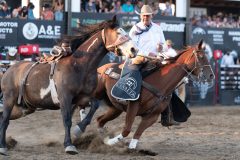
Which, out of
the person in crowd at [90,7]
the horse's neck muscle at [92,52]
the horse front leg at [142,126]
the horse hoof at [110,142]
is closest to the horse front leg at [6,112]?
the horse's neck muscle at [92,52]

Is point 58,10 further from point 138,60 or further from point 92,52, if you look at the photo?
point 92,52

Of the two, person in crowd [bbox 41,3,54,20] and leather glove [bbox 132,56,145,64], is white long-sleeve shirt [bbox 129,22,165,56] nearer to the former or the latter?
leather glove [bbox 132,56,145,64]

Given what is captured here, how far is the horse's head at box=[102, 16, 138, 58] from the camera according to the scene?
812cm

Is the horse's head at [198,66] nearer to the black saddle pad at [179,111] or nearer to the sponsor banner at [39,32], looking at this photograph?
the black saddle pad at [179,111]

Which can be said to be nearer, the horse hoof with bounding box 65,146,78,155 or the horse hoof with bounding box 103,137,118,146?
the horse hoof with bounding box 65,146,78,155

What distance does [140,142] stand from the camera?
10.2 meters

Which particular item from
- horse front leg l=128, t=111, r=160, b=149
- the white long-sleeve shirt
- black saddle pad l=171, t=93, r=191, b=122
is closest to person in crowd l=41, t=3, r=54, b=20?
black saddle pad l=171, t=93, r=191, b=122

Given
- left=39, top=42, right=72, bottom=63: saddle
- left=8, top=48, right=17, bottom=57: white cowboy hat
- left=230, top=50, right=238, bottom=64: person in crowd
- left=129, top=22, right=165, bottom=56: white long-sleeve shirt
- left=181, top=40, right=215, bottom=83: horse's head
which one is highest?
left=129, top=22, right=165, bottom=56: white long-sleeve shirt

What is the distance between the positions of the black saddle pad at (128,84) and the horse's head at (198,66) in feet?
2.72

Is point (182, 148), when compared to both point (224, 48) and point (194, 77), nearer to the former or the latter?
point (194, 77)

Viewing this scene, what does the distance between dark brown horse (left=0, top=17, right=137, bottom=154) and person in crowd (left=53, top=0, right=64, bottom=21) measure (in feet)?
30.5

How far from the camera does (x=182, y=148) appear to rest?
9625 mm

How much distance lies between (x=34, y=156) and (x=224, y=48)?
13.7 m

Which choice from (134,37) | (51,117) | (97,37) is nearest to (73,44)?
(97,37)
